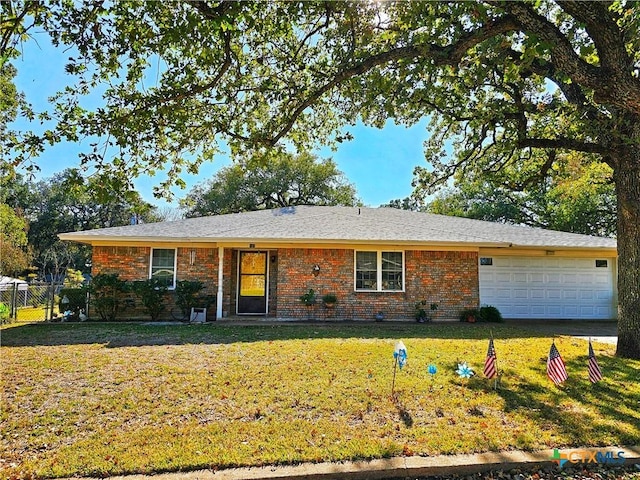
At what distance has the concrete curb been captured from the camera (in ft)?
10.5

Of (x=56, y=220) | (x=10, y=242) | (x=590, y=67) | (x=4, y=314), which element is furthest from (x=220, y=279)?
(x=56, y=220)

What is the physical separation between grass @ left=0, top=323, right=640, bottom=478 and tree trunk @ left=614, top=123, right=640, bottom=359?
0.47 m

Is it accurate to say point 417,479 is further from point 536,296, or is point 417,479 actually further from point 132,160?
point 536,296

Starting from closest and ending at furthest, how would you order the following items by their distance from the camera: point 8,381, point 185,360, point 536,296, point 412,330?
1. point 8,381
2. point 185,360
3. point 412,330
4. point 536,296

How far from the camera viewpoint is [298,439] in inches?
149

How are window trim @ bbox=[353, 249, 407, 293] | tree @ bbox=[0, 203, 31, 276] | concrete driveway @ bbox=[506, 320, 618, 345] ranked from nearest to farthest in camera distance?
concrete driveway @ bbox=[506, 320, 618, 345] < window trim @ bbox=[353, 249, 407, 293] < tree @ bbox=[0, 203, 31, 276]

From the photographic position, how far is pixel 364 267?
40.4ft

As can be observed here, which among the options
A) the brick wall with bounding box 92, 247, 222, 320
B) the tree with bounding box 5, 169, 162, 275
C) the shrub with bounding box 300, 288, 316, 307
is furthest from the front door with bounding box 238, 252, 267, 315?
the tree with bounding box 5, 169, 162, 275

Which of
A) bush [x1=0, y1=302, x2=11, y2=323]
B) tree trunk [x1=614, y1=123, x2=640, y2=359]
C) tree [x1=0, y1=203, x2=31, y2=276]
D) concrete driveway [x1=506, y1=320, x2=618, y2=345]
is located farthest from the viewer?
tree [x1=0, y1=203, x2=31, y2=276]

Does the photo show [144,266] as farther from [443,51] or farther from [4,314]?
[443,51]

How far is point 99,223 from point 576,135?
137ft

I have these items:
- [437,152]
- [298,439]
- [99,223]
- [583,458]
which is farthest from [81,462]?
[99,223]

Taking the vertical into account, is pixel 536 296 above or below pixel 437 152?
below

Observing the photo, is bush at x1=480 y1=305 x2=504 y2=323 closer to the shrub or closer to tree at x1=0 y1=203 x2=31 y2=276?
the shrub
